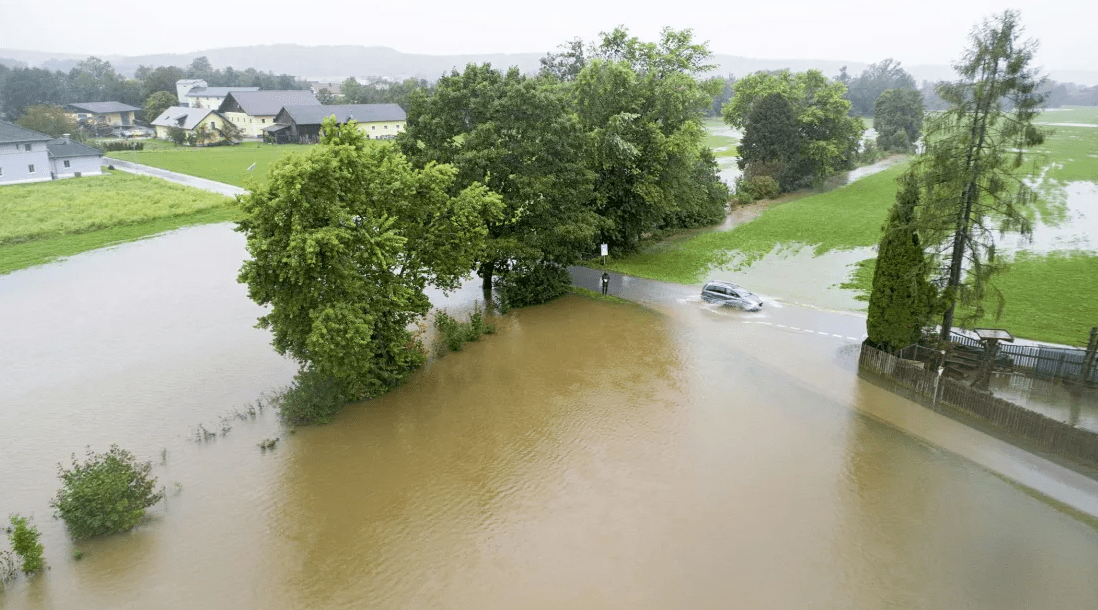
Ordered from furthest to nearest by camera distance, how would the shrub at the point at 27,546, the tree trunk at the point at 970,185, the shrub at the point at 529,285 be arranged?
the shrub at the point at 529,285 → the tree trunk at the point at 970,185 → the shrub at the point at 27,546

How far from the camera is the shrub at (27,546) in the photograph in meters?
13.5

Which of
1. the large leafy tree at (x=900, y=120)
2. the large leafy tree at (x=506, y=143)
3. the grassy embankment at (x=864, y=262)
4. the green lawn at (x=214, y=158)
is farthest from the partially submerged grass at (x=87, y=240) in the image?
the large leafy tree at (x=900, y=120)

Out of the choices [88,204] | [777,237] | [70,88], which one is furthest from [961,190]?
[70,88]

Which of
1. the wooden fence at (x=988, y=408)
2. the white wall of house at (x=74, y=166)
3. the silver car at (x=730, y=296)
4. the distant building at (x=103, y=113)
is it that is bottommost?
the wooden fence at (x=988, y=408)

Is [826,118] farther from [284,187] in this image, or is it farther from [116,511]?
[116,511]

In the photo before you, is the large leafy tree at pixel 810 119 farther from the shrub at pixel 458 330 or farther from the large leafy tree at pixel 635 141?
A: the shrub at pixel 458 330

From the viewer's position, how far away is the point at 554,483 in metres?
17.1

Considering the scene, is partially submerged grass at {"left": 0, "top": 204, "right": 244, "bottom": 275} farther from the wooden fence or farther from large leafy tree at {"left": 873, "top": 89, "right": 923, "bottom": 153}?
large leafy tree at {"left": 873, "top": 89, "right": 923, "bottom": 153}

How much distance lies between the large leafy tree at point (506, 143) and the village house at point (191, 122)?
294 feet

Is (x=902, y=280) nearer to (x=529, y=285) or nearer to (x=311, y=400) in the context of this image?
(x=529, y=285)

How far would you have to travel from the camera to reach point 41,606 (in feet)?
42.8

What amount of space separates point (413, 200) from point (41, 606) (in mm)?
15194

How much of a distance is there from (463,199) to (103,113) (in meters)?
127

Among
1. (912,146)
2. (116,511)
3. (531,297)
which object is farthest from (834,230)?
(912,146)
